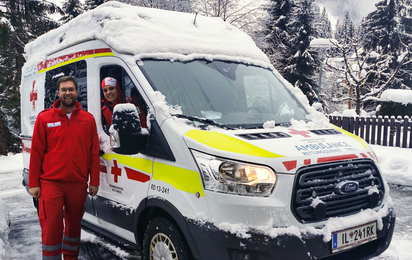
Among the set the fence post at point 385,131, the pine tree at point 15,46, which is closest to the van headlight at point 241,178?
the fence post at point 385,131

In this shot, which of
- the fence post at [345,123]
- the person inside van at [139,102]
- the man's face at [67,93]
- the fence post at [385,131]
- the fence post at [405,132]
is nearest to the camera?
the person inside van at [139,102]

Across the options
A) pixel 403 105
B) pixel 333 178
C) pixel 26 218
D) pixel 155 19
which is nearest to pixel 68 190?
pixel 155 19

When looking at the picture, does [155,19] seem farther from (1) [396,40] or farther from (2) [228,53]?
(1) [396,40]

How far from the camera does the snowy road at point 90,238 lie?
4121mm

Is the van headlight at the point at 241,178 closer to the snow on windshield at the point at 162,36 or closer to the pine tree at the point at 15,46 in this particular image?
the snow on windshield at the point at 162,36

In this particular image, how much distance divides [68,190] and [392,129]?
39.3 feet

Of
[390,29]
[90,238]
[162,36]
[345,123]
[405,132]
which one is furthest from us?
[390,29]

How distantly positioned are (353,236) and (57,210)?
2.56 metres

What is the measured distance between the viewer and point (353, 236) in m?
2.79

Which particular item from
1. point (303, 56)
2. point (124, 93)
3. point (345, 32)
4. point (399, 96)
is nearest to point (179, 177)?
point (124, 93)

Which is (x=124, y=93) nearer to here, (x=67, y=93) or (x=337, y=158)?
(x=67, y=93)

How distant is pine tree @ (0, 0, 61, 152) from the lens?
52.0 ft

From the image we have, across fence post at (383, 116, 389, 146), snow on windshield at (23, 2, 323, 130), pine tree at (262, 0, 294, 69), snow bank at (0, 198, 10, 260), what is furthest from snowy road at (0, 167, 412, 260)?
pine tree at (262, 0, 294, 69)

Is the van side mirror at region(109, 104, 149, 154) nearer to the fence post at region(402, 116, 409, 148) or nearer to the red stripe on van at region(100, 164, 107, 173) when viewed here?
the red stripe on van at region(100, 164, 107, 173)
